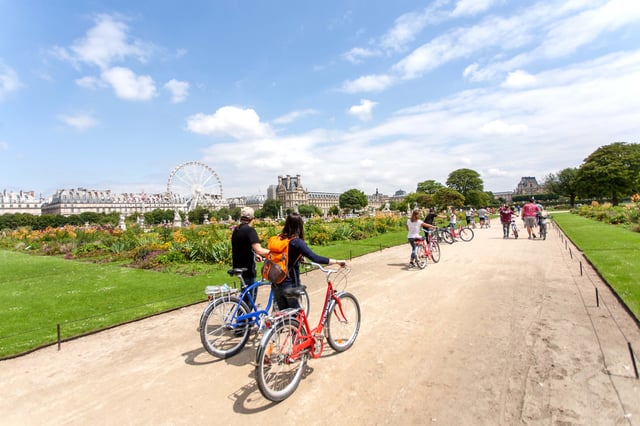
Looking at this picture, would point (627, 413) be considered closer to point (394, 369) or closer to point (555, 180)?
point (394, 369)

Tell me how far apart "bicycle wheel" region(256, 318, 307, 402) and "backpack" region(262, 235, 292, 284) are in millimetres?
618

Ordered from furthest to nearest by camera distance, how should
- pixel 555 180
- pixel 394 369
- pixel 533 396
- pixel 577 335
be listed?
pixel 555 180, pixel 577 335, pixel 394 369, pixel 533 396

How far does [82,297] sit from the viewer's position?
888 centimetres

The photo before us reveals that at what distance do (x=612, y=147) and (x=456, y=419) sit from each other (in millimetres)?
77113

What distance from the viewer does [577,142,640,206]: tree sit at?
181 ft

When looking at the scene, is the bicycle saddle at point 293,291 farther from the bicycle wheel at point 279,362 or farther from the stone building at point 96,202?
the stone building at point 96,202

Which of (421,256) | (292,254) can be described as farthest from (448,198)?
(292,254)

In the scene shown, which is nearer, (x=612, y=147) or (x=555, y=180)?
(x=612, y=147)

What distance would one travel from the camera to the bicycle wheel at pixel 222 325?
187 inches

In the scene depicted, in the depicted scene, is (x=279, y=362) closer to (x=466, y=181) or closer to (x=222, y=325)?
(x=222, y=325)

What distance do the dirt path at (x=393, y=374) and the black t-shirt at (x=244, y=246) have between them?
4.13ft

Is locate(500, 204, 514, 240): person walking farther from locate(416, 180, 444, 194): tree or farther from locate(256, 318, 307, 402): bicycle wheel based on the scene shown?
locate(416, 180, 444, 194): tree

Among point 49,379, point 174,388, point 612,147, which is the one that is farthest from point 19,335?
point 612,147

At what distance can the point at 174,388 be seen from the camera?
4078 mm
